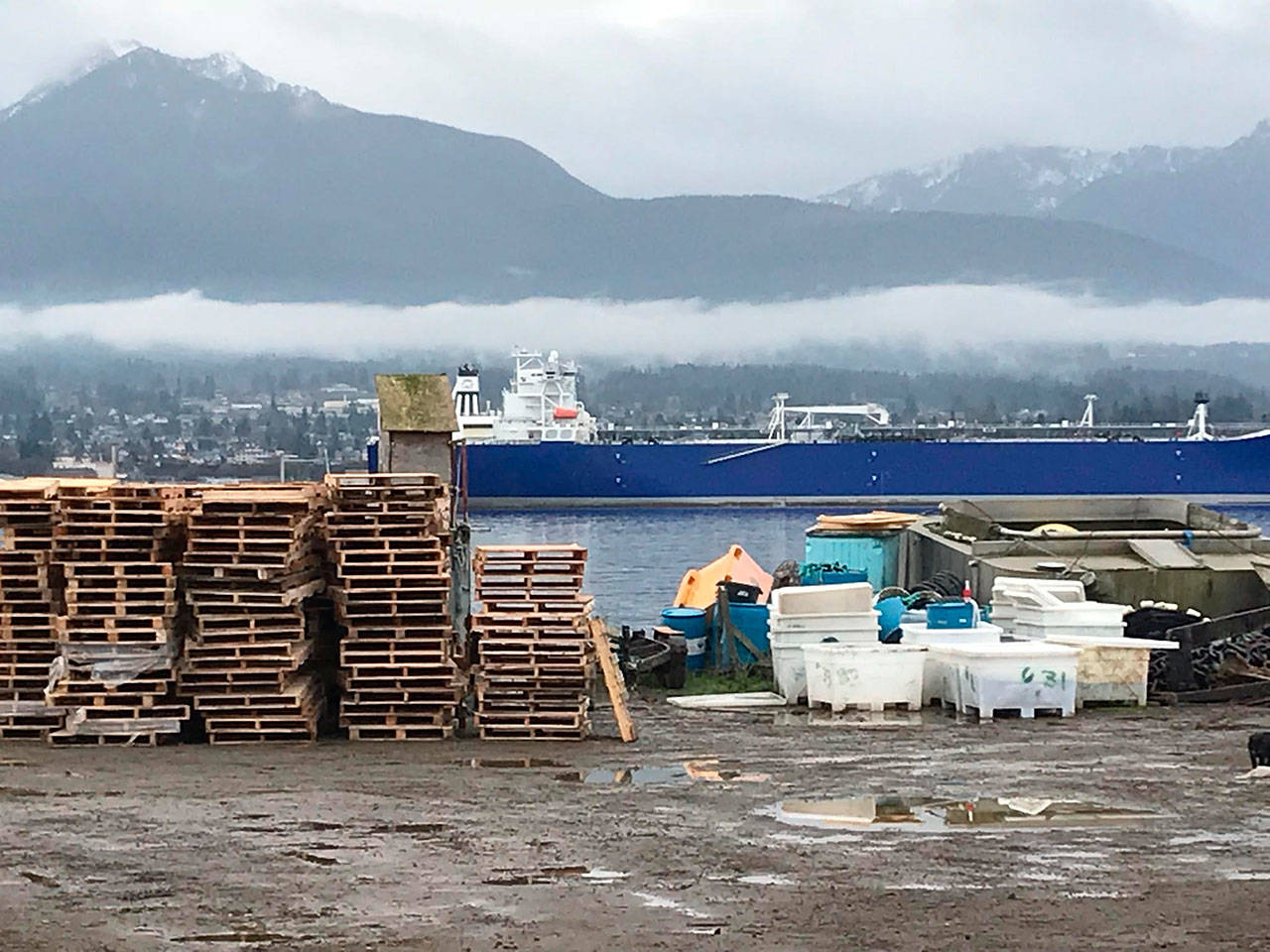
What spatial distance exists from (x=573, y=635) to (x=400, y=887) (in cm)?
546

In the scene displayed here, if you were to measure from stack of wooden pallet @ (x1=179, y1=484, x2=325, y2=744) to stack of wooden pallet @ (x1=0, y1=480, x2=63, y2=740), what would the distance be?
1071 mm

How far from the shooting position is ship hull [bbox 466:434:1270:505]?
67000 millimetres

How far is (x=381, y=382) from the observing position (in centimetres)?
1530

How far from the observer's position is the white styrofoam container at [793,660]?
14.9 metres

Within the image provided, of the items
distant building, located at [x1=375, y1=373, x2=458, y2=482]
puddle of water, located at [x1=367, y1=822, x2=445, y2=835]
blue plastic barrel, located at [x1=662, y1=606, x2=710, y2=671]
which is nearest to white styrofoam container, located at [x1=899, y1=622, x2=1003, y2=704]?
blue plastic barrel, located at [x1=662, y1=606, x2=710, y2=671]

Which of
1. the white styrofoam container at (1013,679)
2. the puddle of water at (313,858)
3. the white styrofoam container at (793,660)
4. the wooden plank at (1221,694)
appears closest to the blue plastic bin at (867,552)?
the white styrofoam container at (793,660)

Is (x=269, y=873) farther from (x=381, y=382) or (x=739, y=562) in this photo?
(x=739, y=562)

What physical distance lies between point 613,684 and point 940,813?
178 inches

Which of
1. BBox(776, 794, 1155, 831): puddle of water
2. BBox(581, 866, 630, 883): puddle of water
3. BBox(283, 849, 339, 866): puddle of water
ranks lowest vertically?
BBox(776, 794, 1155, 831): puddle of water

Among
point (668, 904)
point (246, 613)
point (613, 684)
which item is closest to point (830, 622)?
point (613, 684)

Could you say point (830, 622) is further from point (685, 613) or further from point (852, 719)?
point (685, 613)

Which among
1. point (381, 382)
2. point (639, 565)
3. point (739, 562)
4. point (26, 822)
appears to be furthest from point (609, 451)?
point (26, 822)

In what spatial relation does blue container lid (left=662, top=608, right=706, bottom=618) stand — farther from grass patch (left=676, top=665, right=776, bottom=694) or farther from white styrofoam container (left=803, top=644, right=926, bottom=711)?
white styrofoam container (left=803, top=644, right=926, bottom=711)

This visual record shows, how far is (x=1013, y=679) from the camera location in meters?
14.1
